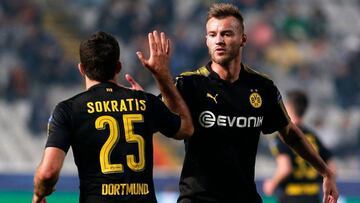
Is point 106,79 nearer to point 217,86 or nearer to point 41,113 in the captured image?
point 217,86

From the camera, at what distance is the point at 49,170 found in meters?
5.15

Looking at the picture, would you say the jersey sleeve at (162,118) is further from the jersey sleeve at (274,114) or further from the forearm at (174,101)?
the jersey sleeve at (274,114)

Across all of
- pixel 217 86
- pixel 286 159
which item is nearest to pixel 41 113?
pixel 286 159

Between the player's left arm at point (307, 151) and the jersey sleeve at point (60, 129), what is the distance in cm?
193

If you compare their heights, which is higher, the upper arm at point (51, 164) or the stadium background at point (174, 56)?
the stadium background at point (174, 56)

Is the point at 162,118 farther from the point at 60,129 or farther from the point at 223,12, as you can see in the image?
the point at 223,12

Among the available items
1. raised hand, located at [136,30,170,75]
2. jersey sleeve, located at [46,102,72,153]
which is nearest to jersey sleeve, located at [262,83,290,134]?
raised hand, located at [136,30,170,75]

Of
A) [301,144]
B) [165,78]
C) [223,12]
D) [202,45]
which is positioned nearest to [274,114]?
[301,144]

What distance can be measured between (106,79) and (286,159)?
489 centimetres

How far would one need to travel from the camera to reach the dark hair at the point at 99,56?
211 inches

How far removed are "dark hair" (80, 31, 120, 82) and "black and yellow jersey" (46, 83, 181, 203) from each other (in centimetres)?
8

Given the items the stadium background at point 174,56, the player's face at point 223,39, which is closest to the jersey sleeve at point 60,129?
the player's face at point 223,39

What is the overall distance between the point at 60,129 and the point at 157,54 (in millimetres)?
819

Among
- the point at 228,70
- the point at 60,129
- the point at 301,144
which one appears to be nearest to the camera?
the point at 60,129
